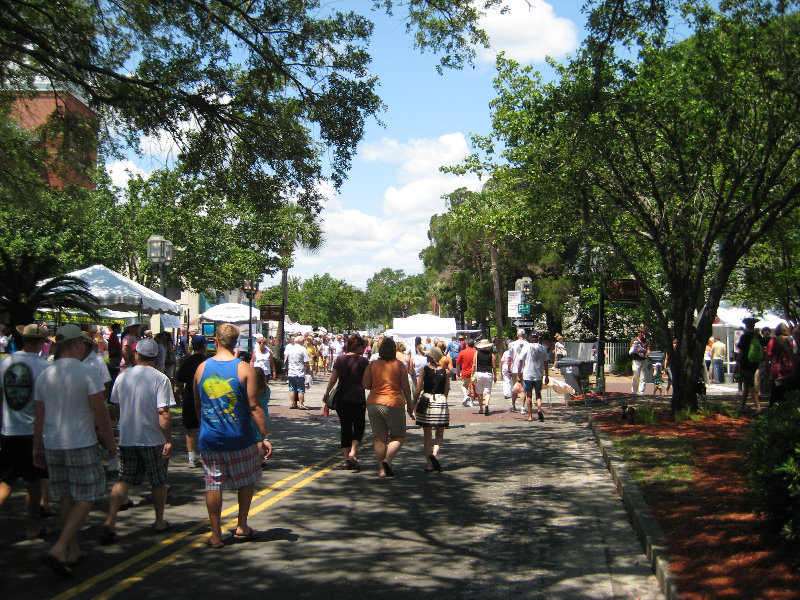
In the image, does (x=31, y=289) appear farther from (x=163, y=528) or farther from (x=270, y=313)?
(x=270, y=313)

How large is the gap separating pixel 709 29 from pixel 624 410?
267 inches

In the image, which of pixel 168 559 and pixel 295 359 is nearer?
pixel 168 559

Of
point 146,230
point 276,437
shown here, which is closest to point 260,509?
point 276,437

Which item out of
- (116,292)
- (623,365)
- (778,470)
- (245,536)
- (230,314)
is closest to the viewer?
(778,470)

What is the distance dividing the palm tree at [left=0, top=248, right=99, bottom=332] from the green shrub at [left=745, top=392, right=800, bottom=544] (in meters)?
10.8

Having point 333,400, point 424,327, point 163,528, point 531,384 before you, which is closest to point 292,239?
point 424,327

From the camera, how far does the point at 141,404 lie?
23.6ft

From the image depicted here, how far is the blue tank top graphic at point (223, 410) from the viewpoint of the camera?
670cm

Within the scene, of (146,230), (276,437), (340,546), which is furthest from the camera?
(146,230)

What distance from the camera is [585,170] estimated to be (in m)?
15.8

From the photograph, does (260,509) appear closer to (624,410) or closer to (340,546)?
(340,546)

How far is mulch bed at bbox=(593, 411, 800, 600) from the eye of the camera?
17.5ft

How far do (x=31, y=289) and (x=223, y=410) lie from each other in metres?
8.04

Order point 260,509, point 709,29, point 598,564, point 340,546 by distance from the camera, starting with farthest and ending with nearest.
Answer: point 709,29, point 260,509, point 340,546, point 598,564
